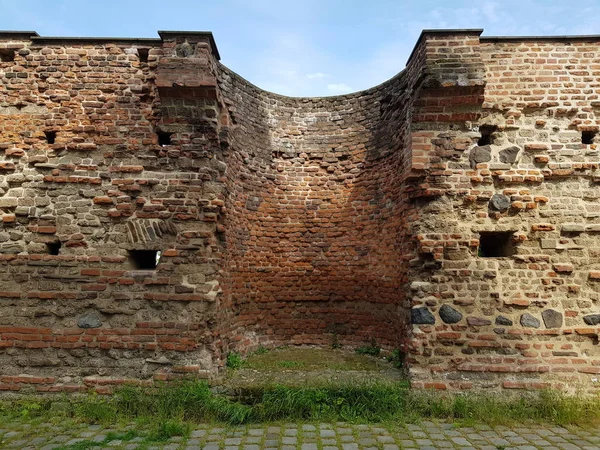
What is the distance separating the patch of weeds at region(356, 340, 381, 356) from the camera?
6.71 metres

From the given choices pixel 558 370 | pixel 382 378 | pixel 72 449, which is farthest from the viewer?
pixel 382 378

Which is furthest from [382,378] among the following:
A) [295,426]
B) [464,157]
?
[464,157]

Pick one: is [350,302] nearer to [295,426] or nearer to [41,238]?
[295,426]

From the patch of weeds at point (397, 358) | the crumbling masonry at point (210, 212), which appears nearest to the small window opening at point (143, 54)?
the crumbling masonry at point (210, 212)

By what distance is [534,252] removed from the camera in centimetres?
529

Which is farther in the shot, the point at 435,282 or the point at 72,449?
the point at 435,282

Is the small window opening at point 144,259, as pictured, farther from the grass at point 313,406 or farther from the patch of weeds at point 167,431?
the patch of weeds at point 167,431

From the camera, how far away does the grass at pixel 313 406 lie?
4.71m

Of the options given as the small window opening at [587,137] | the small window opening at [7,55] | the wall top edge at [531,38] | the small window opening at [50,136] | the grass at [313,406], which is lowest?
the grass at [313,406]

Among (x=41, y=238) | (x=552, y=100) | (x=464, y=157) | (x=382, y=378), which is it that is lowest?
(x=382, y=378)

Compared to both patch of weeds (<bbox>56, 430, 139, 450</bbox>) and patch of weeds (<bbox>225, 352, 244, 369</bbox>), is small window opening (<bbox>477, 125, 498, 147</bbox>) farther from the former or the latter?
patch of weeds (<bbox>56, 430, 139, 450</bbox>)

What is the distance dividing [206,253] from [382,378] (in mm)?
3088

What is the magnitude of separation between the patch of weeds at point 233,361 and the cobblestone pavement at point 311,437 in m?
1.27

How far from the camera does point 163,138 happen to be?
223 inches
